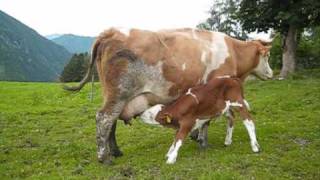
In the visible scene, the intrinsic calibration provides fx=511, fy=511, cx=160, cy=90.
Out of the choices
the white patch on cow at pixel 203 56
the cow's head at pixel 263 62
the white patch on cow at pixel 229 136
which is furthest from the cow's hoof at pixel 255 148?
the cow's head at pixel 263 62

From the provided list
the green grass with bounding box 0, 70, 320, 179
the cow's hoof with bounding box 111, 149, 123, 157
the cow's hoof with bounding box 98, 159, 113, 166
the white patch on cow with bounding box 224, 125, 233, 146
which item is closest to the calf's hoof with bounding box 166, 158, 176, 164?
the green grass with bounding box 0, 70, 320, 179

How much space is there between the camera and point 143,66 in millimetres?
12156

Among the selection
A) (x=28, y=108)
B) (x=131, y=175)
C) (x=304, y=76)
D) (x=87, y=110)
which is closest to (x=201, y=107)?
(x=131, y=175)

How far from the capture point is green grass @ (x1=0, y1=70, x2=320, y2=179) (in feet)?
36.6

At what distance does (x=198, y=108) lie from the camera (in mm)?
12359

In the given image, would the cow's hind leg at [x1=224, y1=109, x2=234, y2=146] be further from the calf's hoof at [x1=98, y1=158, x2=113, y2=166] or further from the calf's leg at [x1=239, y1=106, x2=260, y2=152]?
the calf's hoof at [x1=98, y1=158, x2=113, y2=166]

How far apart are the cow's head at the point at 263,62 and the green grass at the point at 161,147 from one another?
1.76 meters

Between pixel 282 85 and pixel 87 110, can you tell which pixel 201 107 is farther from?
pixel 282 85

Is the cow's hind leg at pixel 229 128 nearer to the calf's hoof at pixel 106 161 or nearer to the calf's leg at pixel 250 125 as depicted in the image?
the calf's leg at pixel 250 125

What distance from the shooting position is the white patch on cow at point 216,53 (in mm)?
13211

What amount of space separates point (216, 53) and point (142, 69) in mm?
2303

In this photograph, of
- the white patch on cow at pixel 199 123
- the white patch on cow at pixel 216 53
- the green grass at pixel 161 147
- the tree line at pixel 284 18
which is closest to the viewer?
the green grass at pixel 161 147

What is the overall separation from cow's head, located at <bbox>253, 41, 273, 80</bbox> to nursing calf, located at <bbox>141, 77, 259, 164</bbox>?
2258 mm

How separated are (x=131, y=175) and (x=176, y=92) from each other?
2.64 metres
